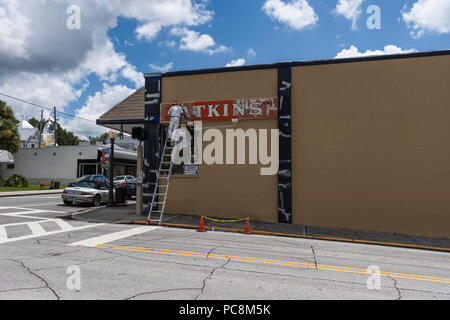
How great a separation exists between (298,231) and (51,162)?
119 ft

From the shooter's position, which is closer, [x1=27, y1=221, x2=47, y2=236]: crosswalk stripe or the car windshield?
[x1=27, y1=221, x2=47, y2=236]: crosswalk stripe

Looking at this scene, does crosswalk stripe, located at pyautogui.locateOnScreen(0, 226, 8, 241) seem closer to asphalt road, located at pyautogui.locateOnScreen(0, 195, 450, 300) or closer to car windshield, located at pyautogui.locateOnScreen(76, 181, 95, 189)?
asphalt road, located at pyautogui.locateOnScreen(0, 195, 450, 300)

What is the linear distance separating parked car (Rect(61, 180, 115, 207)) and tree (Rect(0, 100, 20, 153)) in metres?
21.6

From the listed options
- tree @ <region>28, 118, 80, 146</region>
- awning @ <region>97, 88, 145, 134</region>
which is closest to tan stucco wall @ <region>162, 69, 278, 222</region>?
awning @ <region>97, 88, 145, 134</region>

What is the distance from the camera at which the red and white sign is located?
12.0 meters

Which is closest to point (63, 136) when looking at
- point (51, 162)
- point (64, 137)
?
point (64, 137)

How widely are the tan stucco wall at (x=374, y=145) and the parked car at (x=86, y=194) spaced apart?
10.5 m

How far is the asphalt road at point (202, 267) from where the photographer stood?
14.1 feet

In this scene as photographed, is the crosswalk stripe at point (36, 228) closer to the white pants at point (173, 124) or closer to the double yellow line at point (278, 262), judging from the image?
the double yellow line at point (278, 262)

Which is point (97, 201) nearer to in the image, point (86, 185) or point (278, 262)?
point (86, 185)

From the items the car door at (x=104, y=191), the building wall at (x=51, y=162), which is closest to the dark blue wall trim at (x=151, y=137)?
the car door at (x=104, y=191)

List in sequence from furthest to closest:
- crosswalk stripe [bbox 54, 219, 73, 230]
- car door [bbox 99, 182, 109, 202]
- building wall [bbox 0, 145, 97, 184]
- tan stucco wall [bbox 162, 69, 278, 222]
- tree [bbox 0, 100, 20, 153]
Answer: building wall [bbox 0, 145, 97, 184] < tree [bbox 0, 100, 20, 153] < car door [bbox 99, 182, 109, 202] < tan stucco wall [bbox 162, 69, 278, 222] < crosswalk stripe [bbox 54, 219, 73, 230]
